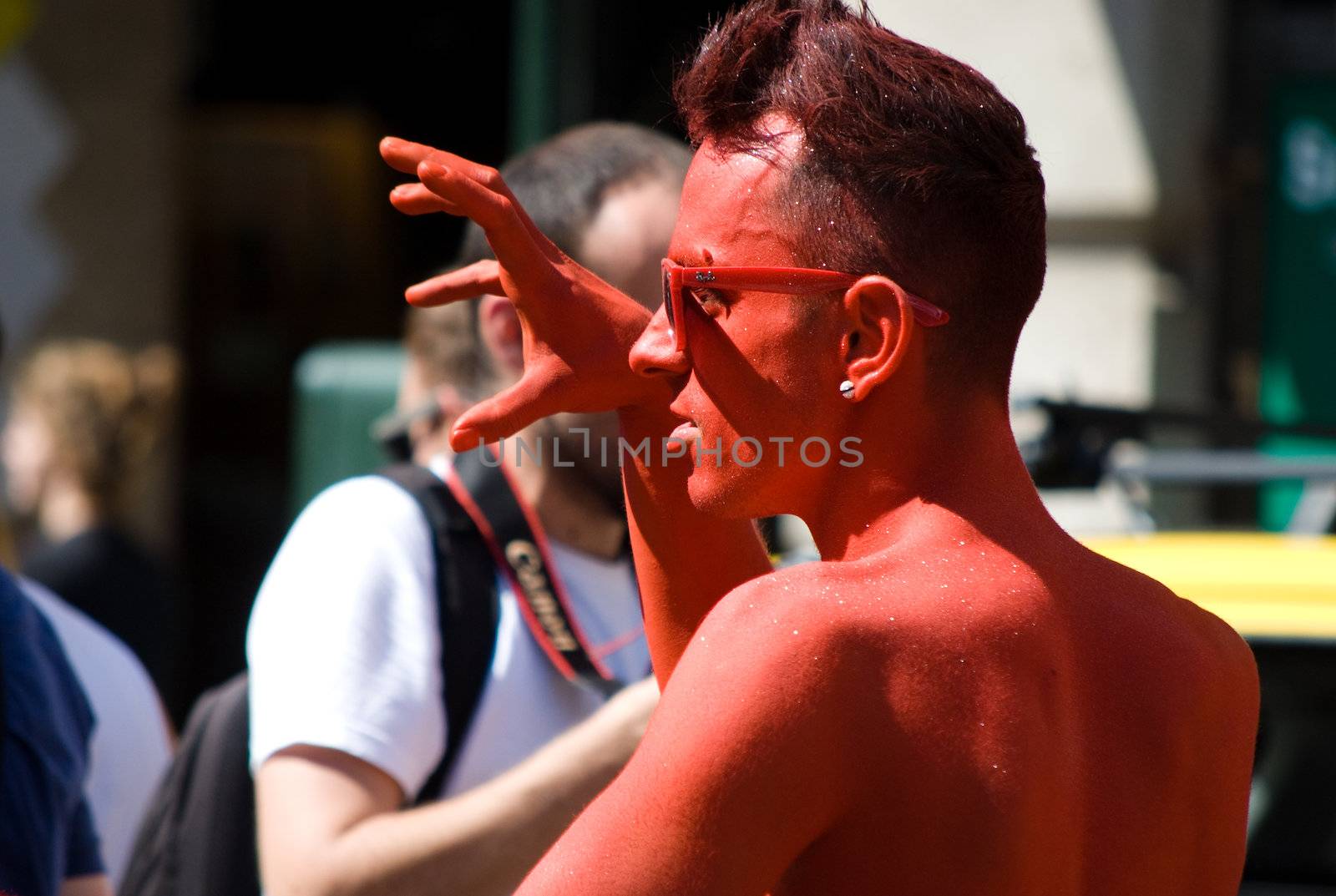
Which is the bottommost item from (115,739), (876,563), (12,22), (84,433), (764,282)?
(115,739)

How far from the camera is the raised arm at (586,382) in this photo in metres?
1.48

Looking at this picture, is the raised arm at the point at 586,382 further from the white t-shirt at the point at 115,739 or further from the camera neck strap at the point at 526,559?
the white t-shirt at the point at 115,739

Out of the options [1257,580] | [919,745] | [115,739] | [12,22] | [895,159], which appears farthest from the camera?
[12,22]

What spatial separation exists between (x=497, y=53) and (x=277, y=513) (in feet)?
8.47

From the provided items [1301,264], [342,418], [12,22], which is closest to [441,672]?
[342,418]

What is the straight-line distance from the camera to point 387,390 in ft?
17.0

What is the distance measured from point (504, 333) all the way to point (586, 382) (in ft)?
2.83

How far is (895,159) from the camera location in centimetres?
135

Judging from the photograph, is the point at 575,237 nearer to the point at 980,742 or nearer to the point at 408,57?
the point at 980,742

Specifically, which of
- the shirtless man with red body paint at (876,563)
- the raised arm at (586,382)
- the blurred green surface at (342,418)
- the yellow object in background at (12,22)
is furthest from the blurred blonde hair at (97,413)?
the shirtless man with red body paint at (876,563)

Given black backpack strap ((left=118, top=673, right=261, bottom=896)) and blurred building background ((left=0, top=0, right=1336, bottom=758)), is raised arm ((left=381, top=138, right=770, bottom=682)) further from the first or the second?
blurred building background ((left=0, top=0, right=1336, bottom=758))

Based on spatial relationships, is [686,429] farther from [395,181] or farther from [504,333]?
[395,181]

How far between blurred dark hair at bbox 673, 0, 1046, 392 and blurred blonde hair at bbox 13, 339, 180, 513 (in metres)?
4.07

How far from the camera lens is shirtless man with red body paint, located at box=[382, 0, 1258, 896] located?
1.21 metres
